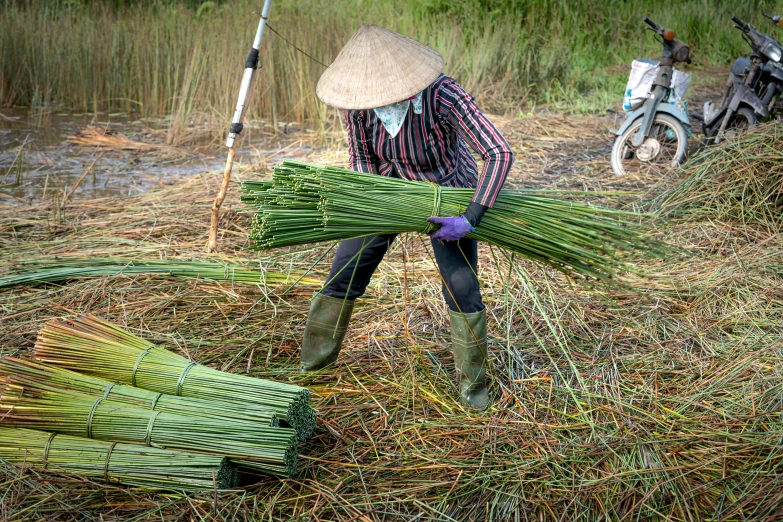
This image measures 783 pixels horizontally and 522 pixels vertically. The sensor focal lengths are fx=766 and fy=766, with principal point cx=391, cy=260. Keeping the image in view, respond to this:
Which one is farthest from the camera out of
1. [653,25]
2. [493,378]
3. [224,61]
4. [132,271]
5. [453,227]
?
[224,61]

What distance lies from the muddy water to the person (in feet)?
9.49

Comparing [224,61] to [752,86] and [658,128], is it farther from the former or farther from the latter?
[752,86]

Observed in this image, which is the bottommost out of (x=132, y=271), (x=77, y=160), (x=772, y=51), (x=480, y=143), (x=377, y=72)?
(x=77, y=160)

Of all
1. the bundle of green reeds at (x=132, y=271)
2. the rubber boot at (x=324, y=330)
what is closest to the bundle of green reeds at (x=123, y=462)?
the rubber boot at (x=324, y=330)

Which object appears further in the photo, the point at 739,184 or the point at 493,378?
the point at 739,184

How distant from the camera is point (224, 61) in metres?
6.70

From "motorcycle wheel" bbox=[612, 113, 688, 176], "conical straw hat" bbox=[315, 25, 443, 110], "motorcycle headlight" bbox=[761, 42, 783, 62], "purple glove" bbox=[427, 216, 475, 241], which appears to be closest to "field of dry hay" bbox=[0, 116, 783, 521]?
"purple glove" bbox=[427, 216, 475, 241]

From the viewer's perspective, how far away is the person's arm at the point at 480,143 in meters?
2.56

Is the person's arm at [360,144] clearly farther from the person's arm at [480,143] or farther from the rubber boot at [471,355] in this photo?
the rubber boot at [471,355]

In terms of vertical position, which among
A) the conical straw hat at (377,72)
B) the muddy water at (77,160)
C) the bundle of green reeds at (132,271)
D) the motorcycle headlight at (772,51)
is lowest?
the muddy water at (77,160)

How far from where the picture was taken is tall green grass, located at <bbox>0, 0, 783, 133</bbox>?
274 inches

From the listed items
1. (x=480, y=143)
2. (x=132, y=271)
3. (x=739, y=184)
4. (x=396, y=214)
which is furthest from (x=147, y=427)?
(x=739, y=184)

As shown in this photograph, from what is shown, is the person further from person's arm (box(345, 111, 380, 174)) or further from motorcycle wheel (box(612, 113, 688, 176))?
motorcycle wheel (box(612, 113, 688, 176))

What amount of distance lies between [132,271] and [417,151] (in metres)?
1.88
